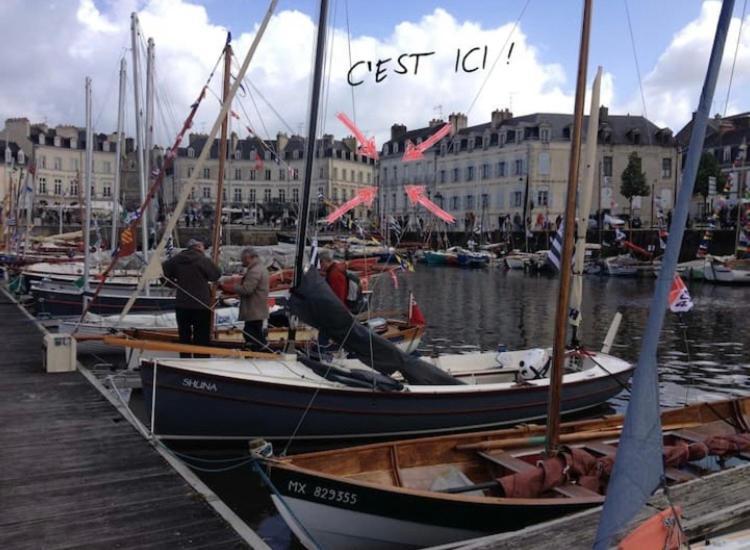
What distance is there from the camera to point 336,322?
10.2m

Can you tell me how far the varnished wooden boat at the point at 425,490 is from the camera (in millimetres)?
6797

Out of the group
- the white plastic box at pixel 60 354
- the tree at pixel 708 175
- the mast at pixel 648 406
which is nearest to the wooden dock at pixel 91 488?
the white plastic box at pixel 60 354

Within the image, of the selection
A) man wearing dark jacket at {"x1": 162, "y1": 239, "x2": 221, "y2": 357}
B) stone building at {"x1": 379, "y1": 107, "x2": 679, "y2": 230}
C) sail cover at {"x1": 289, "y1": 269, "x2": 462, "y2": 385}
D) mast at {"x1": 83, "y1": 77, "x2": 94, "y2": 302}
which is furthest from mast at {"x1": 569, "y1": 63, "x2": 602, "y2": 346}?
stone building at {"x1": 379, "y1": 107, "x2": 679, "y2": 230}

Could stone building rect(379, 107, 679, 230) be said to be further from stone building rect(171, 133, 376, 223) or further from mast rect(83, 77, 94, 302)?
mast rect(83, 77, 94, 302)

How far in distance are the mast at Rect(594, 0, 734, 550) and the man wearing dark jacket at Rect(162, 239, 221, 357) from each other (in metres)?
8.64

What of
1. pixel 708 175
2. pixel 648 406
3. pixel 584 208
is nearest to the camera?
pixel 648 406

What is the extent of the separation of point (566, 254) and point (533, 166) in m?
68.6

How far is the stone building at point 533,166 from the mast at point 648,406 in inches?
2621

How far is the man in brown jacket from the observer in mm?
12016

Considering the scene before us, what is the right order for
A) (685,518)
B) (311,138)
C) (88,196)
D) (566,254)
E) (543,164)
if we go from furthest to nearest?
(543,164), (88,196), (311,138), (566,254), (685,518)

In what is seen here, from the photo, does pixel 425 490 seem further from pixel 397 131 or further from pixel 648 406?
pixel 397 131

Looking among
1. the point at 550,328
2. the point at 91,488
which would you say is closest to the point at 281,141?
the point at 550,328

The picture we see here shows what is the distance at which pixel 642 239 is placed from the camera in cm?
6328

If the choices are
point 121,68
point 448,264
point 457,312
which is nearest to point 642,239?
point 448,264
